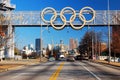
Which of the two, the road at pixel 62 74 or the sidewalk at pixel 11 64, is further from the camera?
the sidewalk at pixel 11 64

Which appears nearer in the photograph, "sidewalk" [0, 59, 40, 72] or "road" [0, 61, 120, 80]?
"road" [0, 61, 120, 80]

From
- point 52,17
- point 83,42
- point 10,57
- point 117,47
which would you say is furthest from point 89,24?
point 83,42

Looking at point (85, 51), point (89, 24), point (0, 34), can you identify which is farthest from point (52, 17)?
point (85, 51)

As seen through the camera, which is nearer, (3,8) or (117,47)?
(117,47)

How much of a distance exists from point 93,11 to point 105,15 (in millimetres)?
5663

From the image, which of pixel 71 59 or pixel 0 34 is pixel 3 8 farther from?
pixel 0 34

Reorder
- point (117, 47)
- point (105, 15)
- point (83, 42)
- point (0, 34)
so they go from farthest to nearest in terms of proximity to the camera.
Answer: point (83, 42)
point (105, 15)
point (117, 47)
point (0, 34)

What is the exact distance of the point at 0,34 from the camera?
48.7 m

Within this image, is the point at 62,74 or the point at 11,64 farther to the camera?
the point at 11,64

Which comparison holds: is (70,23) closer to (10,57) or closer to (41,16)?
(41,16)

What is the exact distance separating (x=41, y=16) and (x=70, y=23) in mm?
7898

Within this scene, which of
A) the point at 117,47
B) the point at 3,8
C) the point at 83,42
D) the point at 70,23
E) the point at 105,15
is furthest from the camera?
the point at 83,42

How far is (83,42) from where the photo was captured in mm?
147875

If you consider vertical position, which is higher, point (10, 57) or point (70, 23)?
point (70, 23)
